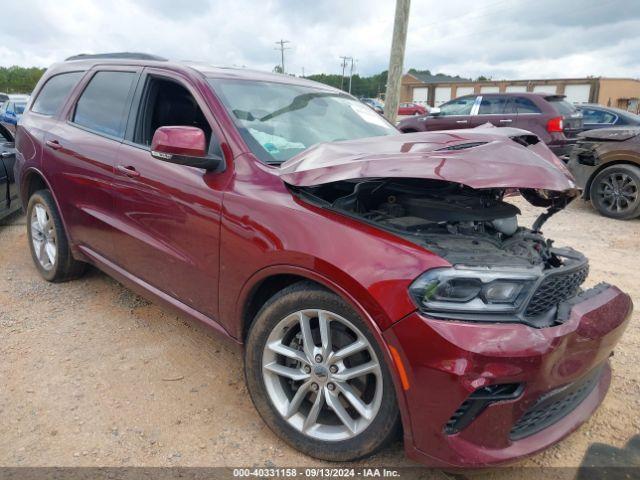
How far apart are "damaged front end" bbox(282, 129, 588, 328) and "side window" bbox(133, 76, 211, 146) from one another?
1.21 m

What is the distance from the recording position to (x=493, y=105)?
424 inches

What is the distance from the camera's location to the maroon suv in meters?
1.83

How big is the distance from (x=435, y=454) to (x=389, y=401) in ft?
0.83

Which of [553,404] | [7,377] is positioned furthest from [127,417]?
[553,404]

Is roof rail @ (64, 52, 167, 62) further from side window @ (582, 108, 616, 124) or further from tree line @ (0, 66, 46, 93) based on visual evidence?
tree line @ (0, 66, 46, 93)

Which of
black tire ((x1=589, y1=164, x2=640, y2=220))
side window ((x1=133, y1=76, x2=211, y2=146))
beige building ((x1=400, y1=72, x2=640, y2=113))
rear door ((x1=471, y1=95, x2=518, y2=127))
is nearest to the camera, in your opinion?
side window ((x1=133, y1=76, x2=211, y2=146))

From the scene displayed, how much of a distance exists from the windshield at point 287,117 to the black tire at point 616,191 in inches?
194

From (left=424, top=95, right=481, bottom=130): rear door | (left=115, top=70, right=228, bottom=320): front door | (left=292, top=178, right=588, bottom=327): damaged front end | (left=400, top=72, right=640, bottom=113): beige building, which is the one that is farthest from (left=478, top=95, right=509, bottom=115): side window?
(left=400, top=72, right=640, bottom=113): beige building

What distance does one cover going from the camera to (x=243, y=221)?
7.73ft

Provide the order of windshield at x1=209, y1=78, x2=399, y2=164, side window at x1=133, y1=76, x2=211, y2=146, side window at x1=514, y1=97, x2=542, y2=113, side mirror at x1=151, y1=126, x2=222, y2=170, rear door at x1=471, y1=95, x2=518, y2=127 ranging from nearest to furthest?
side mirror at x1=151, y1=126, x2=222, y2=170 → windshield at x1=209, y1=78, x2=399, y2=164 → side window at x1=133, y1=76, x2=211, y2=146 → side window at x1=514, y1=97, x2=542, y2=113 → rear door at x1=471, y1=95, x2=518, y2=127

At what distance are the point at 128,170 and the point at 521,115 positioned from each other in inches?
354

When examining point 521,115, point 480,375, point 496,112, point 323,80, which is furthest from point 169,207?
point 323,80

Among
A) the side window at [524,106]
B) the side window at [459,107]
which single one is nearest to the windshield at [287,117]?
the side window at [524,106]

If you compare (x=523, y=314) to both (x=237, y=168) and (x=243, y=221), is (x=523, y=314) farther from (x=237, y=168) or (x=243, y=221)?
(x=237, y=168)
